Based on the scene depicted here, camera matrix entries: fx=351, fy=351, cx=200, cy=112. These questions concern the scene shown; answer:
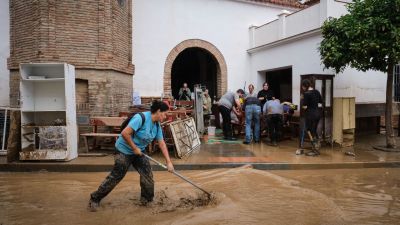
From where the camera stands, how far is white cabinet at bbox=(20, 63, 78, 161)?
803 cm

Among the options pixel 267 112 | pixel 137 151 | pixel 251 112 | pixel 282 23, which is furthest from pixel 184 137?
pixel 282 23

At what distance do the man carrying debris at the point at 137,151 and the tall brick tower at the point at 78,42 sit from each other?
5.82m

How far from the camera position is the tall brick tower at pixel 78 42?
10.1 meters

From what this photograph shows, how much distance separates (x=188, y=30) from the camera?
13.9 meters

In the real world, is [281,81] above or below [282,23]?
below

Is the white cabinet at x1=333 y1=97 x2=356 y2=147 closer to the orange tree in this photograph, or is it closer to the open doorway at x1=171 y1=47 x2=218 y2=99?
the orange tree

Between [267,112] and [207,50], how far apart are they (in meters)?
5.01

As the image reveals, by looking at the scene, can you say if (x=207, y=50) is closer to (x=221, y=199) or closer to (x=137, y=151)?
(x=221, y=199)

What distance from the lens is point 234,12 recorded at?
1475 centimetres

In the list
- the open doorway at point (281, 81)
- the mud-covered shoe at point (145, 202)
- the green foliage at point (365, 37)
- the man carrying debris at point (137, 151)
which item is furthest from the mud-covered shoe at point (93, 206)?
the open doorway at point (281, 81)

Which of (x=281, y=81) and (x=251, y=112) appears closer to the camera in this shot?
(x=251, y=112)

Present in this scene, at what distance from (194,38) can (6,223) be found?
10654 millimetres

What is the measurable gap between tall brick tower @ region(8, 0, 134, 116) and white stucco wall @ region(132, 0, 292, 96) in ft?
6.32

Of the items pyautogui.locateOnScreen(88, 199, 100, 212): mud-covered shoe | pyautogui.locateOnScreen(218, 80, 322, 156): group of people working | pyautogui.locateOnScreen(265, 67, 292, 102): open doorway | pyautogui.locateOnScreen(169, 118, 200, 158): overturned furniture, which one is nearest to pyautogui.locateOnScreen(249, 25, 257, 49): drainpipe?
pyautogui.locateOnScreen(265, 67, 292, 102): open doorway
